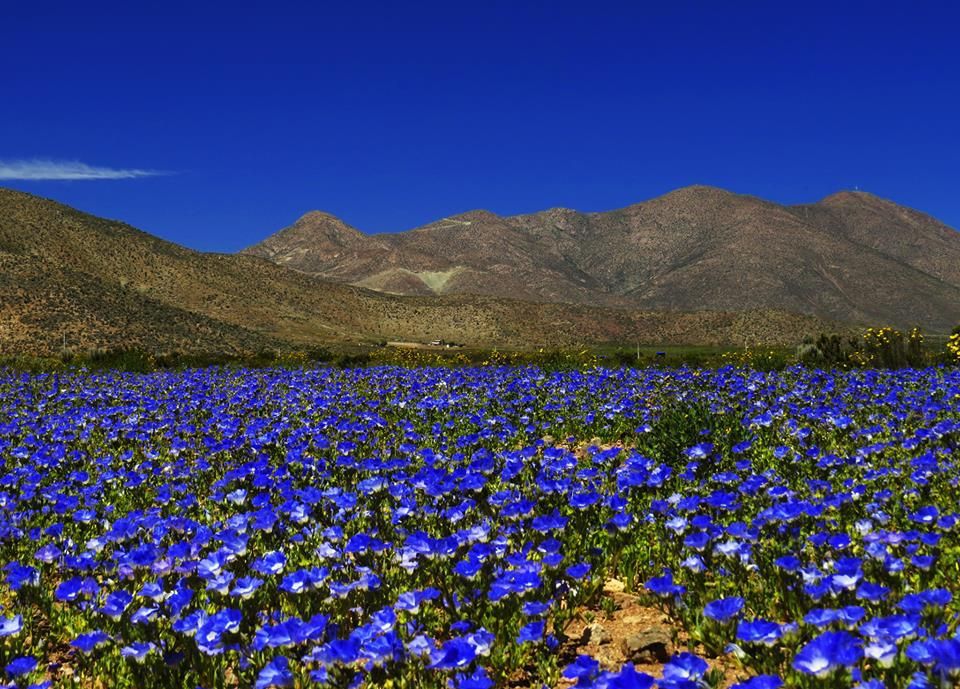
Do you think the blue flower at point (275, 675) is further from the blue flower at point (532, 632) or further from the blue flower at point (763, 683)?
the blue flower at point (763, 683)

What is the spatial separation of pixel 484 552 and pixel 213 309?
9654 centimetres

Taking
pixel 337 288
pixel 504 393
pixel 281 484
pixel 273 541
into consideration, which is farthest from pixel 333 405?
pixel 337 288

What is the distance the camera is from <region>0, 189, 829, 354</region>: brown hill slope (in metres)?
65.6

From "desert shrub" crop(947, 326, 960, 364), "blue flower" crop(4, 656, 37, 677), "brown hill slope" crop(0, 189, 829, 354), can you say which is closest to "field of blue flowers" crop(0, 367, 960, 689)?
"blue flower" crop(4, 656, 37, 677)

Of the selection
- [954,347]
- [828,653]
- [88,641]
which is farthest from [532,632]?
[954,347]

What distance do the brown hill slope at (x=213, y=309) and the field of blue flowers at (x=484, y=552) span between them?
56.0 m

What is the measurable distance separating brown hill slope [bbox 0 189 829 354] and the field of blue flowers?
56.0 meters

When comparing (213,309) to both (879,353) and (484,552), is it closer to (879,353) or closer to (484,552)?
(879,353)

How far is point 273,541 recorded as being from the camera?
5863 millimetres

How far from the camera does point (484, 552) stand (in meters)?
4.61

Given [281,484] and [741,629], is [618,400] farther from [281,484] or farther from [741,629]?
[741,629]

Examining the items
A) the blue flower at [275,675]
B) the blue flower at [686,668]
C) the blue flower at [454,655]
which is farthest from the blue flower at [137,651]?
the blue flower at [686,668]

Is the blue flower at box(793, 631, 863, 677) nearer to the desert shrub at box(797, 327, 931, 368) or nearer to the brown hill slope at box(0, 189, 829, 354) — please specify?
the desert shrub at box(797, 327, 931, 368)

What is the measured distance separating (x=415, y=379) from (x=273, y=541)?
Answer: 10681mm
